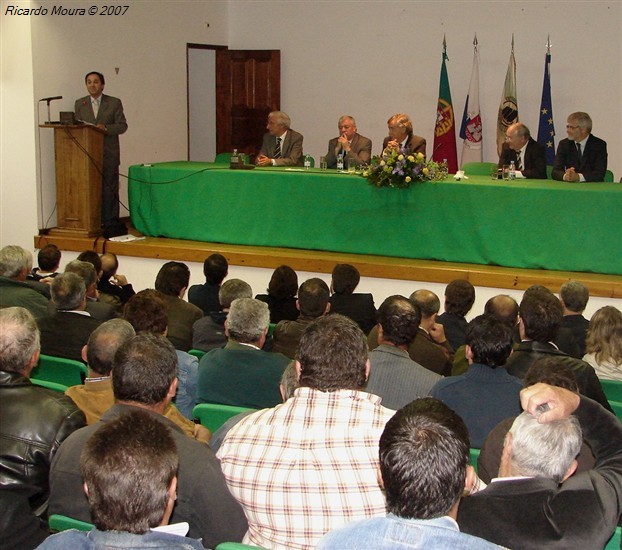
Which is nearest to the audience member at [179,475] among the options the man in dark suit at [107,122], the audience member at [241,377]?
the audience member at [241,377]

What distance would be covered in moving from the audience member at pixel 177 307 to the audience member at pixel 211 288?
11.1 inches

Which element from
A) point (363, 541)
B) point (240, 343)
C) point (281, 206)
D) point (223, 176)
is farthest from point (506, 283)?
point (363, 541)

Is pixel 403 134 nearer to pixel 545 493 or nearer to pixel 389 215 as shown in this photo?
pixel 389 215

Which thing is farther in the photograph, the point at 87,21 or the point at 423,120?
the point at 423,120

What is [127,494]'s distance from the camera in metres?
1.68

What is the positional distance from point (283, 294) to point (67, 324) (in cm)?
138

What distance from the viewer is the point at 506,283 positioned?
6.11m

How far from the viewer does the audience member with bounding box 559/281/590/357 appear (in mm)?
4418

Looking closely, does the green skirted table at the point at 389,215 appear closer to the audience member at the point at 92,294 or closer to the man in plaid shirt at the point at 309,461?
the audience member at the point at 92,294

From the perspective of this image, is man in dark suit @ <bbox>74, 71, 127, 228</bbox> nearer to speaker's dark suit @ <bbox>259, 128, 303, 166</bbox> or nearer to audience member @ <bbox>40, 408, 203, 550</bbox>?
speaker's dark suit @ <bbox>259, 128, 303, 166</bbox>

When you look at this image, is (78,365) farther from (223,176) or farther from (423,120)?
(423,120)

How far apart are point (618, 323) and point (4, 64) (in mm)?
5885

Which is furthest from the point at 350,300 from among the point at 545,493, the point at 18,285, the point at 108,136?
the point at 108,136

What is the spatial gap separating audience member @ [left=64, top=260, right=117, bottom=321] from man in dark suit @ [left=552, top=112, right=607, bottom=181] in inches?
144
